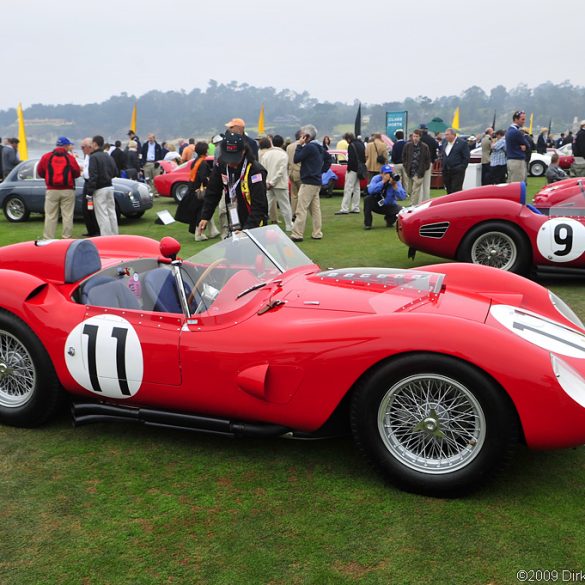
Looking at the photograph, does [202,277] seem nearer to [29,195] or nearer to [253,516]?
[253,516]

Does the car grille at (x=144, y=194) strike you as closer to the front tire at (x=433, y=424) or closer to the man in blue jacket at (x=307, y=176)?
the man in blue jacket at (x=307, y=176)

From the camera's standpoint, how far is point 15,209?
14656mm

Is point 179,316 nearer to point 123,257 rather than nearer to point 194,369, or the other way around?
point 194,369

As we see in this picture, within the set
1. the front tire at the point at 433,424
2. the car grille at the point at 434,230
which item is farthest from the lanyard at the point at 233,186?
the front tire at the point at 433,424

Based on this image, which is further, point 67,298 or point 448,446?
point 67,298

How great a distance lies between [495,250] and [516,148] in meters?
4.63

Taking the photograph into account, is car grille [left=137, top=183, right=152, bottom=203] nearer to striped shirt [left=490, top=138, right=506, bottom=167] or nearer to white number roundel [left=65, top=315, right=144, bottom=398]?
striped shirt [left=490, top=138, right=506, bottom=167]

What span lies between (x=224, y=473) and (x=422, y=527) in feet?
3.84

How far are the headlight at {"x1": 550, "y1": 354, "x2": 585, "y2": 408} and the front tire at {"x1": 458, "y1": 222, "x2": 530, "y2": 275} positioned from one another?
4.67 m

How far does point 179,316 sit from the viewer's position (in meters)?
3.99

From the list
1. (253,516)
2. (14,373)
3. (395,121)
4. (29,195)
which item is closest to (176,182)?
(29,195)

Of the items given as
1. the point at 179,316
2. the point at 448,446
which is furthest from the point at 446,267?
the point at 179,316

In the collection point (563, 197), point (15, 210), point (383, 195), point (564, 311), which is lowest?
point (15, 210)

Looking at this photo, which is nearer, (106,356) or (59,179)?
(106,356)
